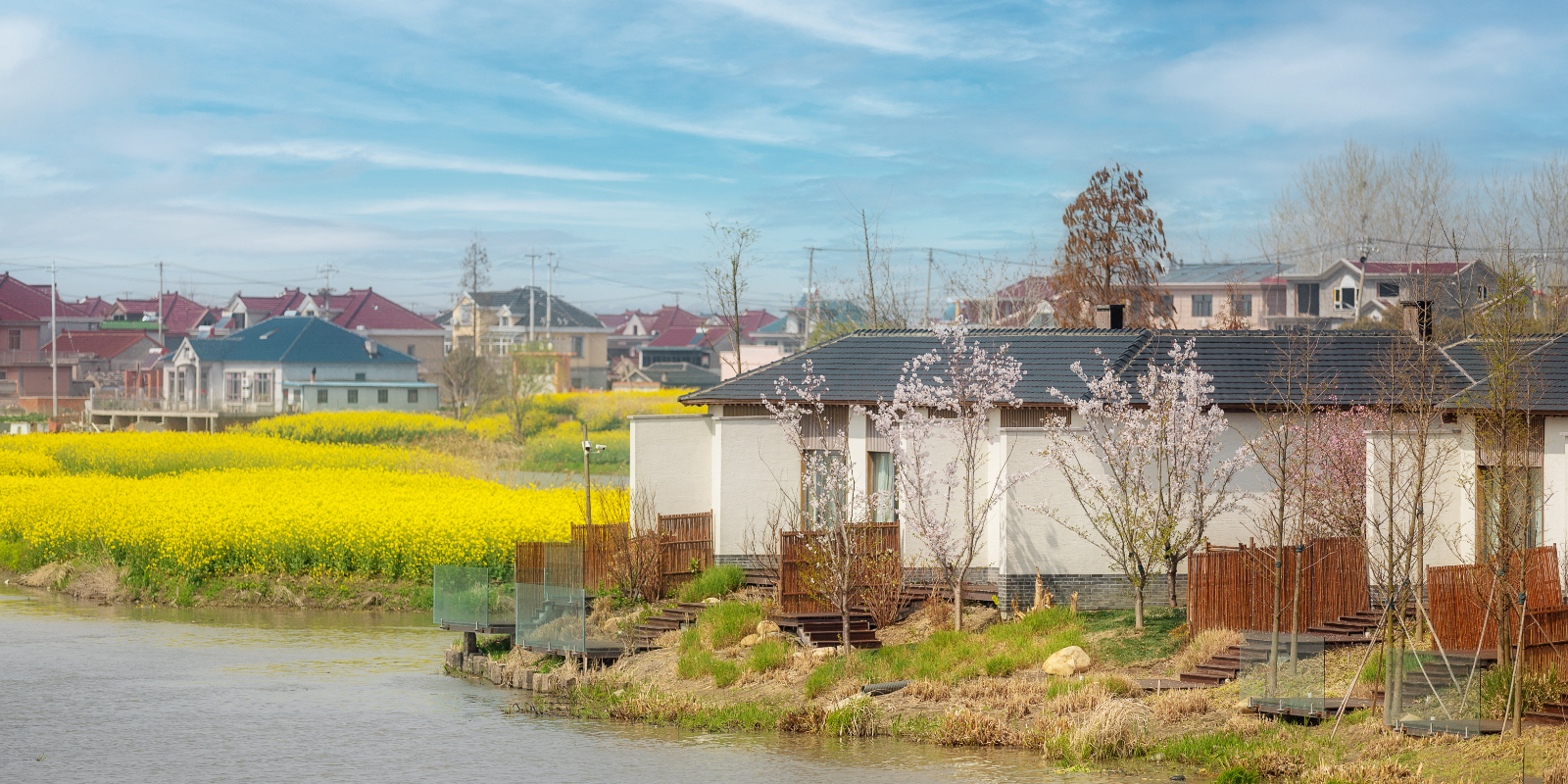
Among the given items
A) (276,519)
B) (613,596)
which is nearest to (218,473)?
(276,519)

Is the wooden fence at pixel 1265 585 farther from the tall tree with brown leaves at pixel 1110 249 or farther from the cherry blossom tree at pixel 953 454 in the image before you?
the tall tree with brown leaves at pixel 1110 249

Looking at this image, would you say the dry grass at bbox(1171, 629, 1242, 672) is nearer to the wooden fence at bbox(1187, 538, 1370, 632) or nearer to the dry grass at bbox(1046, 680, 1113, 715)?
the wooden fence at bbox(1187, 538, 1370, 632)

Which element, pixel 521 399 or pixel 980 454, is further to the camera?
pixel 521 399

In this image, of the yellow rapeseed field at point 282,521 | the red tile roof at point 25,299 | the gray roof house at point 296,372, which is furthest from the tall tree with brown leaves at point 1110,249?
the red tile roof at point 25,299

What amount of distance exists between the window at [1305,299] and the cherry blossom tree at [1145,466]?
64622 millimetres

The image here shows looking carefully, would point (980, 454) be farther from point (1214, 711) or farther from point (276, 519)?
point (276, 519)

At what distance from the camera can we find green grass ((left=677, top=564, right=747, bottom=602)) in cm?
2648

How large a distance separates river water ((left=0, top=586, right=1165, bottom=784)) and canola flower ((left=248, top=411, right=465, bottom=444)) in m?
47.1

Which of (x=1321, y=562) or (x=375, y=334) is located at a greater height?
(x=375, y=334)

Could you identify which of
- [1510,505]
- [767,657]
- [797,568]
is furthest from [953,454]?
[1510,505]

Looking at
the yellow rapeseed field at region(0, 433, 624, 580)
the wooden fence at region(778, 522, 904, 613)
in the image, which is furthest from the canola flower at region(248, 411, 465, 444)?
the wooden fence at region(778, 522, 904, 613)

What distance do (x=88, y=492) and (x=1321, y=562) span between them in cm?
3455

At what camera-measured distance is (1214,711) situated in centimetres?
1875

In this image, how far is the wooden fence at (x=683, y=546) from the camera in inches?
1078
